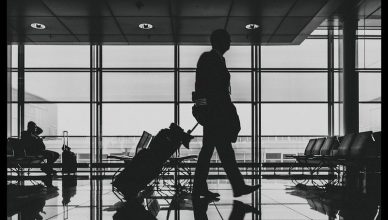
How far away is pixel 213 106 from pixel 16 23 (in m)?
6.23

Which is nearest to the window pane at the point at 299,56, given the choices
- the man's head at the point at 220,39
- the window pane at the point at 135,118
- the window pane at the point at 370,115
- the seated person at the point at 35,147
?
the window pane at the point at 370,115

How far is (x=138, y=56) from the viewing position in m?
10.9

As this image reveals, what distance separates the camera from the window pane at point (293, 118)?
416 inches

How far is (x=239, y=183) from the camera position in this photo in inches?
148

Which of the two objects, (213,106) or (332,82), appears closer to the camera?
(213,106)

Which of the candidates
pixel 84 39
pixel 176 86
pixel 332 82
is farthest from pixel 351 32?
pixel 84 39

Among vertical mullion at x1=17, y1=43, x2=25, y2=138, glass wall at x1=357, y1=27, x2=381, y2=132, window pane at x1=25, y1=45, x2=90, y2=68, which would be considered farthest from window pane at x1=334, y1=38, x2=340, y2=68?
vertical mullion at x1=17, y1=43, x2=25, y2=138

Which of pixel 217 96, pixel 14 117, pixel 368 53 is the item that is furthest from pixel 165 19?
pixel 368 53

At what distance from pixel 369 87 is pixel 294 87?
1735 mm

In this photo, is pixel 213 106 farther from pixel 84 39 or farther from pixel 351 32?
pixel 84 39

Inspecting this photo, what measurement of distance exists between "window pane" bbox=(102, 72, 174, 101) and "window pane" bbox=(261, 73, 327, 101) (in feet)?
7.30

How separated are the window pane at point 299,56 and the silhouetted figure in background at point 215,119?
706 centimetres

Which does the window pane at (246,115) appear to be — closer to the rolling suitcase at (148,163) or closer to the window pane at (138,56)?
the window pane at (138,56)
